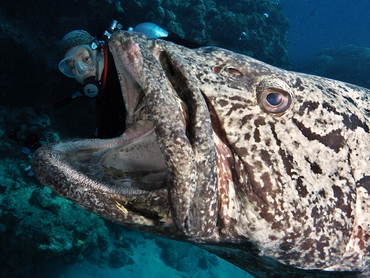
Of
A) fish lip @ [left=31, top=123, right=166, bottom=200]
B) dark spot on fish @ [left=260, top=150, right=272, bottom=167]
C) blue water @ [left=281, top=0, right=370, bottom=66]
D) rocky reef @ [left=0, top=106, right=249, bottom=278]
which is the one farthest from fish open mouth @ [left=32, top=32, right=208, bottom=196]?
blue water @ [left=281, top=0, right=370, bottom=66]

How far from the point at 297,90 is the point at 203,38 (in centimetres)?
1446

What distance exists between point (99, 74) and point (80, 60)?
639mm

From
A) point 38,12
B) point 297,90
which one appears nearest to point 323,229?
point 297,90

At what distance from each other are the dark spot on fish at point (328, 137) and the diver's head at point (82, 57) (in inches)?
176

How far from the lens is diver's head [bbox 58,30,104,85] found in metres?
4.80

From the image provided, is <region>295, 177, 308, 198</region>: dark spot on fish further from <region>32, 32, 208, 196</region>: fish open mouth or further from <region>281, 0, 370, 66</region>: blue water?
<region>281, 0, 370, 66</region>: blue water

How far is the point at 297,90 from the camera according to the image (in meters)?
1.70

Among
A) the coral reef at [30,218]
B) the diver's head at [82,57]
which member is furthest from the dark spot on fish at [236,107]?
the coral reef at [30,218]

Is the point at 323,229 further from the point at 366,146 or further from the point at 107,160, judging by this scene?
the point at 107,160

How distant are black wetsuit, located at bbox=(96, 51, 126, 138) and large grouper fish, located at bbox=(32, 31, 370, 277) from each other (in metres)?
2.52

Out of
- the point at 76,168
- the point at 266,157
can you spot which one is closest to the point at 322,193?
the point at 266,157

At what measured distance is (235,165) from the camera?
146cm

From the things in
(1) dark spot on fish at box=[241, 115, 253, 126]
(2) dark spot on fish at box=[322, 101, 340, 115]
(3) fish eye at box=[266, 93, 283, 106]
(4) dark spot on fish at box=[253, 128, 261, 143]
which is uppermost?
(2) dark spot on fish at box=[322, 101, 340, 115]

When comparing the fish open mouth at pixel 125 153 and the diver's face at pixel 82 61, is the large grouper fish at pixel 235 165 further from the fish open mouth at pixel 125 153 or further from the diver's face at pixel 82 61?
the diver's face at pixel 82 61
